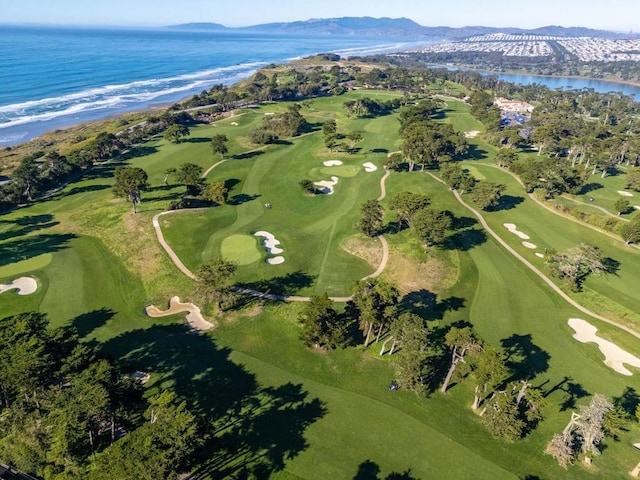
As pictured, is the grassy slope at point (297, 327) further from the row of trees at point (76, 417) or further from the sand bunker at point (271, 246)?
the row of trees at point (76, 417)

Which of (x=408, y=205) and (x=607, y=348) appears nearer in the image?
(x=607, y=348)

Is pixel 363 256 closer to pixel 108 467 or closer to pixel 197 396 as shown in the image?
pixel 197 396

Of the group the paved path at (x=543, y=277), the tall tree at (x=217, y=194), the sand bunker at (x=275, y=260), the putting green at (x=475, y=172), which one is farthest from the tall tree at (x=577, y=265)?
the tall tree at (x=217, y=194)

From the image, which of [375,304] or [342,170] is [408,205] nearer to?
[375,304]

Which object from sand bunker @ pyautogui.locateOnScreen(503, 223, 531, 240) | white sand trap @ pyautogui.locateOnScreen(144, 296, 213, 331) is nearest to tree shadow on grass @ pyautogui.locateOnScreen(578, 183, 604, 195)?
sand bunker @ pyautogui.locateOnScreen(503, 223, 531, 240)

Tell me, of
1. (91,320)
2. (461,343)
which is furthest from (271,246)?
(461,343)

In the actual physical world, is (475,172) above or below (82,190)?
above

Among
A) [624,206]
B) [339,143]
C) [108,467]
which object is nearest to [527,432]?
[108,467]
